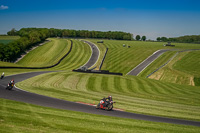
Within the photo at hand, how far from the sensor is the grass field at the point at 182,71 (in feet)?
196

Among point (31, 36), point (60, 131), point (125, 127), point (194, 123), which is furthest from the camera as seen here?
point (31, 36)

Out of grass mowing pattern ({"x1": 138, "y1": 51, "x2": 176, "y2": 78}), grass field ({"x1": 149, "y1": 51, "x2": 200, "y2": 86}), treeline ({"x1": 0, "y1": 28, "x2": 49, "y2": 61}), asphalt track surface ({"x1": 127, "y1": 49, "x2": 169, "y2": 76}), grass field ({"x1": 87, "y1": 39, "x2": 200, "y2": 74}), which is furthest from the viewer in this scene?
treeline ({"x1": 0, "y1": 28, "x2": 49, "y2": 61})

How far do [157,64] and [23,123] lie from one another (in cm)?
7230

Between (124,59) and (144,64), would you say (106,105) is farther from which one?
(124,59)

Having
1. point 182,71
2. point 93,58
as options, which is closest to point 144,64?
point 182,71

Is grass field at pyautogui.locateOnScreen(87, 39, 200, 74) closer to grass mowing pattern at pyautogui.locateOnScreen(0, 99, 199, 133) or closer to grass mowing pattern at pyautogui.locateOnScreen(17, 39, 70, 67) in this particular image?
grass mowing pattern at pyautogui.locateOnScreen(17, 39, 70, 67)

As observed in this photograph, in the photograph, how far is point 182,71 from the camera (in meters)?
66.6

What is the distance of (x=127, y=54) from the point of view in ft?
327

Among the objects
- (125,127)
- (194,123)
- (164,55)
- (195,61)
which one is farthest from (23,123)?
(164,55)

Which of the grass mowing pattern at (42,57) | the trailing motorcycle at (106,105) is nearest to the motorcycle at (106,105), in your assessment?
the trailing motorcycle at (106,105)

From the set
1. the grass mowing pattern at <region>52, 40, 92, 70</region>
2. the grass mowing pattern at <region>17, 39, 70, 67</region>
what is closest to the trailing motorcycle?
the grass mowing pattern at <region>52, 40, 92, 70</region>

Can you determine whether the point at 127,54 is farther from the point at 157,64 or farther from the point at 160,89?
the point at 160,89

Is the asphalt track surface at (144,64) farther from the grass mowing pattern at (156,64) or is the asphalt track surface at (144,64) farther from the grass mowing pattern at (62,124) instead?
the grass mowing pattern at (62,124)

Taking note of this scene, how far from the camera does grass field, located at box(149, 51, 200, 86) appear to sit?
196 ft
